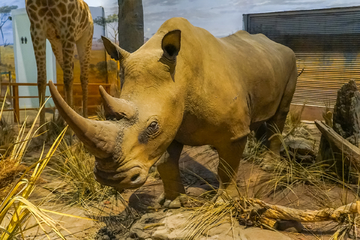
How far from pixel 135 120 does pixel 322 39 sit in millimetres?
5126

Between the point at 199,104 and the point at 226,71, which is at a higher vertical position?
the point at 226,71

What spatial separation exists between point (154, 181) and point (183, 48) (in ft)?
5.98

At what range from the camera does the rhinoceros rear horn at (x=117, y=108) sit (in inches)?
69.0

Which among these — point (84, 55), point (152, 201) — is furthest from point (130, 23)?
point (152, 201)

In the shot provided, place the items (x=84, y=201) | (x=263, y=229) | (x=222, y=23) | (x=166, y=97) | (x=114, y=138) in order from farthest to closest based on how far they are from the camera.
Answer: (x=222, y=23), (x=84, y=201), (x=263, y=229), (x=166, y=97), (x=114, y=138)

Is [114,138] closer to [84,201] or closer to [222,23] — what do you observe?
[84,201]

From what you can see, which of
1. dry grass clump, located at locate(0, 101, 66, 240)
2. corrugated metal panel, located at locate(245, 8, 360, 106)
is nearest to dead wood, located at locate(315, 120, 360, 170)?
dry grass clump, located at locate(0, 101, 66, 240)

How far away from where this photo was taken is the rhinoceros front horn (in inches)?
59.6

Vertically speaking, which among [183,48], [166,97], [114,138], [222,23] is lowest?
[114,138]

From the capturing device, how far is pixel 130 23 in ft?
14.9

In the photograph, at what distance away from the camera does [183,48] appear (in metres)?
2.28

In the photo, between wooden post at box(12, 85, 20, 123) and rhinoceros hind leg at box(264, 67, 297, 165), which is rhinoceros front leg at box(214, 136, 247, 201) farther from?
wooden post at box(12, 85, 20, 123)

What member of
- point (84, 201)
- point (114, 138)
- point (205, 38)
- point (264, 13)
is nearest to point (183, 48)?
point (205, 38)

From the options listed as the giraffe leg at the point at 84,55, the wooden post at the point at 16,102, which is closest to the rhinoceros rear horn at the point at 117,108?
the giraffe leg at the point at 84,55
